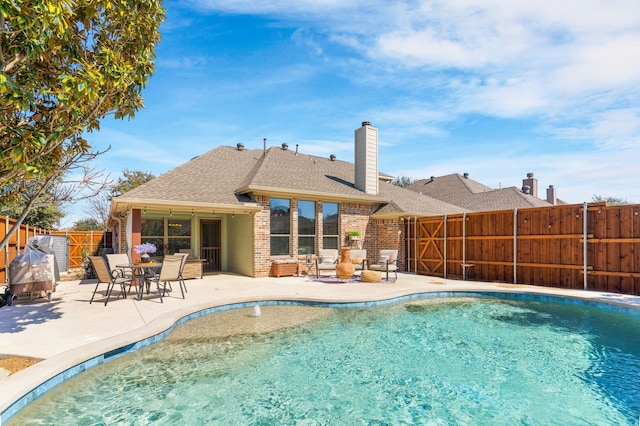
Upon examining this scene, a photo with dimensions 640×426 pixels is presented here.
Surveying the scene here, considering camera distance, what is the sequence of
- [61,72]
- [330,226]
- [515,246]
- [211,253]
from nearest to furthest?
[61,72] → [515,246] → [211,253] → [330,226]

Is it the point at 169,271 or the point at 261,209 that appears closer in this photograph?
the point at 169,271

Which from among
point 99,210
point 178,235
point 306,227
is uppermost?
point 99,210

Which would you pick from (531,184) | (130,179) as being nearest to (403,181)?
(531,184)

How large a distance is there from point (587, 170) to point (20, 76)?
3829cm

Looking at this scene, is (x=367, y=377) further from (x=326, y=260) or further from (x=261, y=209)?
(x=261, y=209)

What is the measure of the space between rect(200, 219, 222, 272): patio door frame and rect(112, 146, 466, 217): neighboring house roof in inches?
81.4

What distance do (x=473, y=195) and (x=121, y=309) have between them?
66.9 feet

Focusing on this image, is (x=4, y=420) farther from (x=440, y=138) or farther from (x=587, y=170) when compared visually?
(x=587, y=170)

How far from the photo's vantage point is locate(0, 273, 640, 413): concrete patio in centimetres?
445

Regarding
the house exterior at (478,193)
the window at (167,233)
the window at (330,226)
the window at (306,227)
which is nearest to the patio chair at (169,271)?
the window at (167,233)

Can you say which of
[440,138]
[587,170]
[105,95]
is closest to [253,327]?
[105,95]

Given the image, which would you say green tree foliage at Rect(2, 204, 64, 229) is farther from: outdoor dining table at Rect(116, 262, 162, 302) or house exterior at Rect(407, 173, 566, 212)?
house exterior at Rect(407, 173, 566, 212)

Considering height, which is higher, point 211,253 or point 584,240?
point 584,240

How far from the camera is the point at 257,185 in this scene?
39.4 ft
